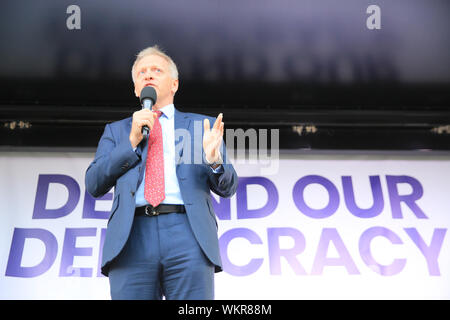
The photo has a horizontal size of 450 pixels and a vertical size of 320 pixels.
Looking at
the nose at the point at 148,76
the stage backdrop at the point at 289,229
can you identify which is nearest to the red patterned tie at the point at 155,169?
the nose at the point at 148,76

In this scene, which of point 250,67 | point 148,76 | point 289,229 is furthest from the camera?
point 289,229

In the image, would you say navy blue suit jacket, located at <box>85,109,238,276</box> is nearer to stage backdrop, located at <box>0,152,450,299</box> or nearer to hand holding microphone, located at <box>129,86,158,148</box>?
hand holding microphone, located at <box>129,86,158,148</box>

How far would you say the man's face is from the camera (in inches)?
79.6

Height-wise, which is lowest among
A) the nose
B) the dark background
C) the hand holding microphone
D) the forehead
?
the hand holding microphone

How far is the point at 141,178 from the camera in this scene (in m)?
1.86

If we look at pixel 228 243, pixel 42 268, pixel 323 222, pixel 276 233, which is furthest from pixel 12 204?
pixel 323 222

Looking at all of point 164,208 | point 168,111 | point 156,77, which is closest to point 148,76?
point 156,77

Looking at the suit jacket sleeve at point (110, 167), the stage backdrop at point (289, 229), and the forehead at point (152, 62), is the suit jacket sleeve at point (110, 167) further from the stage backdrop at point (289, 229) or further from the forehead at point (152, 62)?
the stage backdrop at point (289, 229)

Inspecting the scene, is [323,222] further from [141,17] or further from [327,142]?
[141,17]

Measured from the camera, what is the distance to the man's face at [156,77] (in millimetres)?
2021

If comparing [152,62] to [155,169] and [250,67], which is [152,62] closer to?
[155,169]

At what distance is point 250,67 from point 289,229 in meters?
1.04

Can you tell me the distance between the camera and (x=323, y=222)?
3604mm

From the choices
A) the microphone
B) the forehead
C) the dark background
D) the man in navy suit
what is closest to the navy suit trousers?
the man in navy suit
